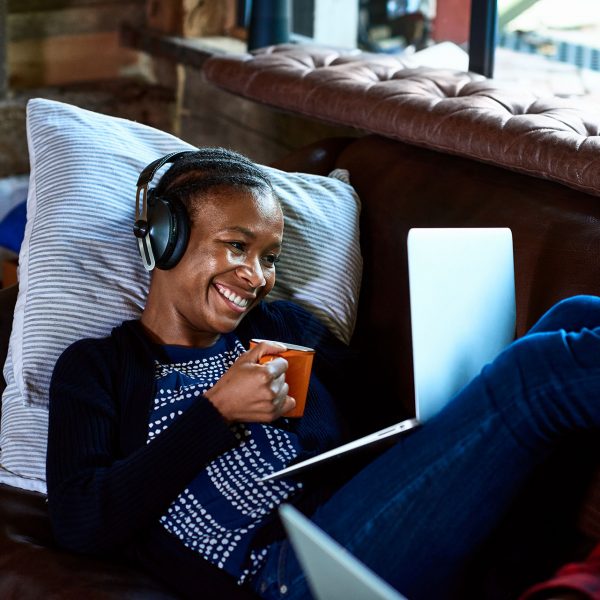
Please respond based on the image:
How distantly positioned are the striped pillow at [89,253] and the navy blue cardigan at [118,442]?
86 millimetres

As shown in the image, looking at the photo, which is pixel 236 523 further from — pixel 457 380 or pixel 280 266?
pixel 280 266

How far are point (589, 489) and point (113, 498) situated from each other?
63cm

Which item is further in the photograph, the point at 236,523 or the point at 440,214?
the point at 440,214

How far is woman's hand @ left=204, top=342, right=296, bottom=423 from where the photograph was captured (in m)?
1.20

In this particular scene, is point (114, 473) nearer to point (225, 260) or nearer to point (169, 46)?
point (225, 260)

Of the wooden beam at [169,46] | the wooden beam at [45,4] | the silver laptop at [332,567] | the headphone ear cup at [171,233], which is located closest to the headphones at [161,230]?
the headphone ear cup at [171,233]

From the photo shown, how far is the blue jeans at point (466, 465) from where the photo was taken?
1063 mm

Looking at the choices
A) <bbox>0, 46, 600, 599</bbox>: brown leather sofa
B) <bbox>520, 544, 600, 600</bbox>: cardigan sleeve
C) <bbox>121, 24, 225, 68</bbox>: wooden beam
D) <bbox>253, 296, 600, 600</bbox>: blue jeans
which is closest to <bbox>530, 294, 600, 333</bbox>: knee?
<bbox>253, 296, 600, 600</bbox>: blue jeans

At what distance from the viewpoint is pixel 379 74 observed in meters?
2.15

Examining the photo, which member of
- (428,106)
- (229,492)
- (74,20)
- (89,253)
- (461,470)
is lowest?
(229,492)

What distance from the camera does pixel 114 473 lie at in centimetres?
120

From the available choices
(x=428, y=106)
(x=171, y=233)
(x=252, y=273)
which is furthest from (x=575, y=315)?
(x=428, y=106)

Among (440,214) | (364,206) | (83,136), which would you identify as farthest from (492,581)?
(83,136)

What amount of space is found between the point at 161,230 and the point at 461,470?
0.56 metres
